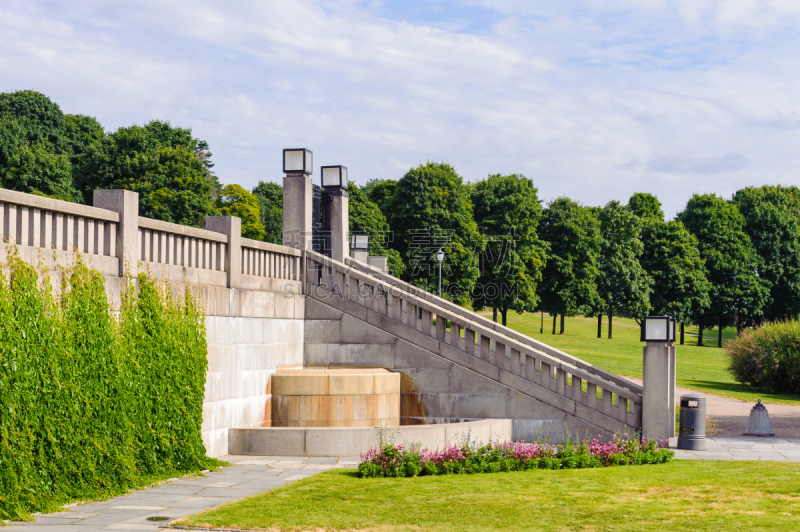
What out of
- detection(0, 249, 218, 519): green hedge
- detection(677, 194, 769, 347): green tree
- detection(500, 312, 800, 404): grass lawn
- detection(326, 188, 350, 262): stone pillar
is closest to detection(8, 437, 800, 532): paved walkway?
detection(0, 249, 218, 519): green hedge

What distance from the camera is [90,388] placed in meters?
9.68

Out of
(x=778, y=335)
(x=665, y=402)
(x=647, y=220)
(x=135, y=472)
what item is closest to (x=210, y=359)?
(x=135, y=472)

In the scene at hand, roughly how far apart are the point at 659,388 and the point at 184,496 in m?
9.72

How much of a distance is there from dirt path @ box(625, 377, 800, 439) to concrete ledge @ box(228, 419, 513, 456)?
823 cm

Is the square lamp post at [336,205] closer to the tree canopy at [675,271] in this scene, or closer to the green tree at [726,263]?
the tree canopy at [675,271]

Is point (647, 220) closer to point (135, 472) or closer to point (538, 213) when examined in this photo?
point (538, 213)

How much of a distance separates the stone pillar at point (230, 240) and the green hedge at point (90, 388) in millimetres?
1538

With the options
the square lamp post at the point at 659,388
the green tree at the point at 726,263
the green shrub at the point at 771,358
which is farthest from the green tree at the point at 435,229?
the square lamp post at the point at 659,388

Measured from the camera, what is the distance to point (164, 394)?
1138 centimetres

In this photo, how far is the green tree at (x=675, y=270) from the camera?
197 ft

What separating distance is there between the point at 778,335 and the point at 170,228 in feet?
85.0

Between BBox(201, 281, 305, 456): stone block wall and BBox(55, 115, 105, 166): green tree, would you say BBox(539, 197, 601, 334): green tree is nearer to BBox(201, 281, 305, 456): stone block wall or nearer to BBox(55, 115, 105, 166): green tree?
BBox(55, 115, 105, 166): green tree

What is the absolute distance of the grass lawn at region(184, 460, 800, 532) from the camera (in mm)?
8078

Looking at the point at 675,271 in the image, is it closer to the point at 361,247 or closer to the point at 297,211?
the point at 361,247
